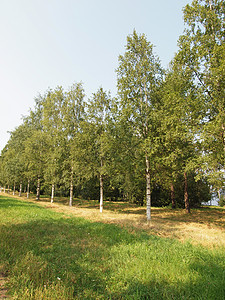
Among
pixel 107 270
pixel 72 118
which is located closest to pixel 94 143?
pixel 72 118

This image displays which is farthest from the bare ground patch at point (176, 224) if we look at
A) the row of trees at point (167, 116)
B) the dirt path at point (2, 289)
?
the dirt path at point (2, 289)

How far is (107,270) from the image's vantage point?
5113mm

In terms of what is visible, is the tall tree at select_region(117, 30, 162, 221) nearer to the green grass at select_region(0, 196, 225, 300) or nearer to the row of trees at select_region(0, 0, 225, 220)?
the row of trees at select_region(0, 0, 225, 220)

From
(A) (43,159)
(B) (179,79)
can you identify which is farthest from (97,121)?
(A) (43,159)

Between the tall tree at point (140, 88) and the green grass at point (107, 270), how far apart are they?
8.87 meters

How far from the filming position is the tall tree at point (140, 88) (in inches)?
590

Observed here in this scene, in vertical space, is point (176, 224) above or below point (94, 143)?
below

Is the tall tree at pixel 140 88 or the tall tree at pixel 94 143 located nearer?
the tall tree at pixel 140 88

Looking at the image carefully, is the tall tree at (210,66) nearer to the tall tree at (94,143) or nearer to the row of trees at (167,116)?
the row of trees at (167,116)

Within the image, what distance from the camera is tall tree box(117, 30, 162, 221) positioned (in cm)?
1498

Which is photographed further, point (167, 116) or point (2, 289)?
point (167, 116)

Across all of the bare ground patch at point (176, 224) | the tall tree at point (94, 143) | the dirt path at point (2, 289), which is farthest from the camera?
the tall tree at point (94, 143)

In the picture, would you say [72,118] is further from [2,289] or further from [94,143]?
[2,289]

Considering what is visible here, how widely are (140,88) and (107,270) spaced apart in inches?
573
